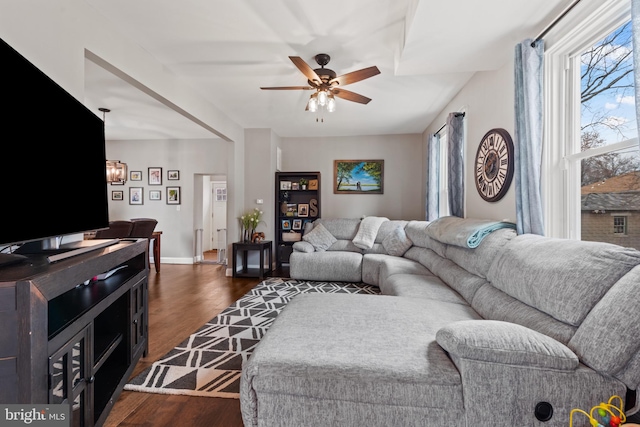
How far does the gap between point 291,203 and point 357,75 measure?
3.46 metres

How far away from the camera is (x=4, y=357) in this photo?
0.89 metres

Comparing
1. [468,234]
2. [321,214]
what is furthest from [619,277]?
[321,214]

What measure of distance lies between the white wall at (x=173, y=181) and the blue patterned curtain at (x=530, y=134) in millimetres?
5029

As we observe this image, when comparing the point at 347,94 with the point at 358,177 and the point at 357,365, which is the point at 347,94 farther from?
the point at 358,177

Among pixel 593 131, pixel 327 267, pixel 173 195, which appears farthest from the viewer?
pixel 173 195

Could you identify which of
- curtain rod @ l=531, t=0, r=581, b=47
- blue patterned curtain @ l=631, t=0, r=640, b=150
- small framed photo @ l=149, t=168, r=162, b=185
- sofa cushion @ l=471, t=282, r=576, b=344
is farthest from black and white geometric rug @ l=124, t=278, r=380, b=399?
small framed photo @ l=149, t=168, r=162, b=185

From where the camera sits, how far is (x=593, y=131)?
174 cm

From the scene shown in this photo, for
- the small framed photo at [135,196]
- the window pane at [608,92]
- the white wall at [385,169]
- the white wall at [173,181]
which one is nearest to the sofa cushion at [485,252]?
the window pane at [608,92]

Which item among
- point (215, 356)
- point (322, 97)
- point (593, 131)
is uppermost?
point (322, 97)

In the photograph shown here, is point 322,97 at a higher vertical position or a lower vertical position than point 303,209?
higher

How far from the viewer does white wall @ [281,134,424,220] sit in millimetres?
5562

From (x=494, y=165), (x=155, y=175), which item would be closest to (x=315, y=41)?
(x=494, y=165)

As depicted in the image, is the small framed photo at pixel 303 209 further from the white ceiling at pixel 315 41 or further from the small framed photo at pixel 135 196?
the small framed photo at pixel 135 196

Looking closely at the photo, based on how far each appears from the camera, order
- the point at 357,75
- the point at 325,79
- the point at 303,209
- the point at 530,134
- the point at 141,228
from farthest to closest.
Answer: the point at 303,209
the point at 141,228
the point at 325,79
the point at 357,75
the point at 530,134
